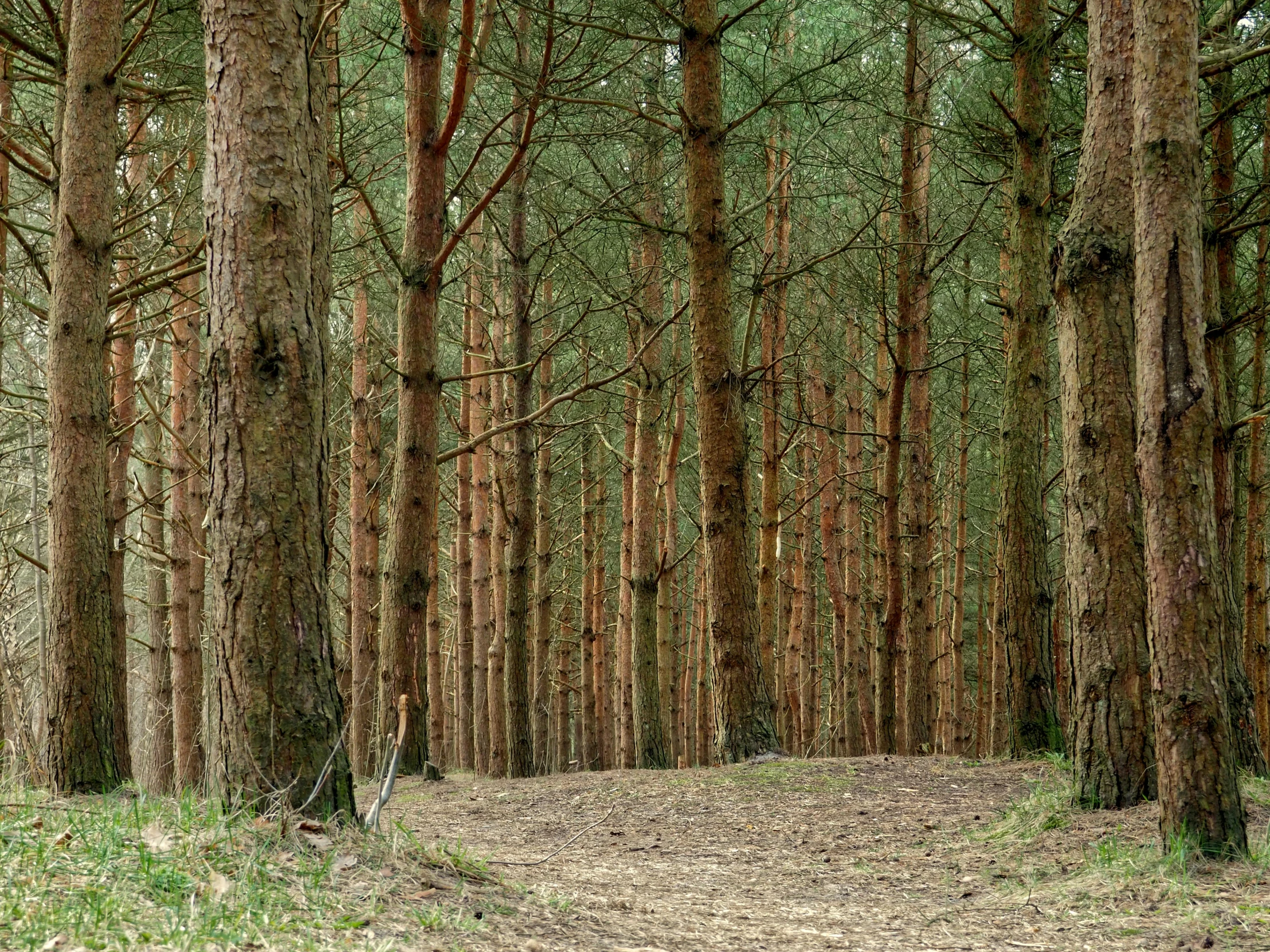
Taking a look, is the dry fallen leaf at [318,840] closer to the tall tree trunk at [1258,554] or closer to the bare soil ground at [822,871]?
the bare soil ground at [822,871]

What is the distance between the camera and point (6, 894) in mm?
2486

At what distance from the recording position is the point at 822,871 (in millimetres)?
5082

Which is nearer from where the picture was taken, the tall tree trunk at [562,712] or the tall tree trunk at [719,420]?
the tall tree trunk at [719,420]

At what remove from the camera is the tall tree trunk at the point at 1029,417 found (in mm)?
7688

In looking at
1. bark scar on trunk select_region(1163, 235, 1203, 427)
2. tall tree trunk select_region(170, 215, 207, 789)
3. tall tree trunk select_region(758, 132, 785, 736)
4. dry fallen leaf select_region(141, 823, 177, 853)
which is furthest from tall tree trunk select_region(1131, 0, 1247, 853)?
tall tree trunk select_region(170, 215, 207, 789)

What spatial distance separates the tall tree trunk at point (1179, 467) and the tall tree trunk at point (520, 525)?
22.9ft

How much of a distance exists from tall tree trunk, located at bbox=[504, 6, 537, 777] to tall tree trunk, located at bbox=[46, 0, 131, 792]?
16.0ft

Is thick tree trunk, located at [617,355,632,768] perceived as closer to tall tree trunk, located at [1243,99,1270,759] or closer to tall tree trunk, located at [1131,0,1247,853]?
tall tree trunk, located at [1243,99,1270,759]

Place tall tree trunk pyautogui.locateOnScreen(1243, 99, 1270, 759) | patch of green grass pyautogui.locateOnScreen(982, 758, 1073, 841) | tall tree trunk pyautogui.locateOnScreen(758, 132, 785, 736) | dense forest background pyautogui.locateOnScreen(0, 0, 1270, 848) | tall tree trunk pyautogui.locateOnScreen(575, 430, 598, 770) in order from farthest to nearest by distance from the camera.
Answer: tall tree trunk pyautogui.locateOnScreen(575, 430, 598, 770), tall tree trunk pyautogui.locateOnScreen(758, 132, 785, 736), tall tree trunk pyautogui.locateOnScreen(1243, 99, 1270, 759), dense forest background pyautogui.locateOnScreen(0, 0, 1270, 848), patch of green grass pyautogui.locateOnScreen(982, 758, 1073, 841)

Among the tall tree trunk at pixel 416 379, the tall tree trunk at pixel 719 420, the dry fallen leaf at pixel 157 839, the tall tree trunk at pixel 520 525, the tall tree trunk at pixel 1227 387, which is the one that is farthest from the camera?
the tall tree trunk at pixel 520 525

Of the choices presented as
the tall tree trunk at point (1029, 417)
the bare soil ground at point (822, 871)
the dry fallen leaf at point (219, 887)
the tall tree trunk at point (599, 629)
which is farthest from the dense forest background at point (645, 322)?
the dry fallen leaf at point (219, 887)

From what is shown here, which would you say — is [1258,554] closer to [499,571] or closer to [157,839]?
[499,571]

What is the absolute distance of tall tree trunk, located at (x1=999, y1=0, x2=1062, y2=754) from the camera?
769 centimetres

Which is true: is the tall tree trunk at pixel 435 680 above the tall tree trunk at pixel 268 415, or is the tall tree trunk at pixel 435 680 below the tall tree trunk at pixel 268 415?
below
